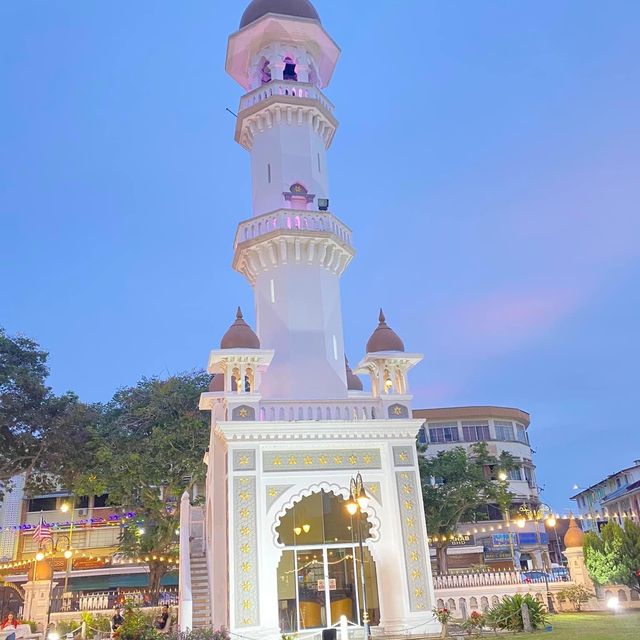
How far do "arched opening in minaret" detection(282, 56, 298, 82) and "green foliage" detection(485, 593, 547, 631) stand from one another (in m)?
19.9

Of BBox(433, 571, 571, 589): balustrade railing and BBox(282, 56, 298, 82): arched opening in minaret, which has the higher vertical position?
BBox(282, 56, 298, 82): arched opening in minaret

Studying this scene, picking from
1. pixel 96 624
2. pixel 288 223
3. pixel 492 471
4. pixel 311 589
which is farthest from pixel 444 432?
pixel 311 589

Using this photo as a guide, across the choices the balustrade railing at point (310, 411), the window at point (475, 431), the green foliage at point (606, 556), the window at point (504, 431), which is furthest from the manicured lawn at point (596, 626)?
the window at point (504, 431)

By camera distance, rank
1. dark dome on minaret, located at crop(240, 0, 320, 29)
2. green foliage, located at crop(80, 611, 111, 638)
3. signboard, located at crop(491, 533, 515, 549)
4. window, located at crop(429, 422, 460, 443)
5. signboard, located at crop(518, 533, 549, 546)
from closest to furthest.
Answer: green foliage, located at crop(80, 611, 111, 638)
dark dome on minaret, located at crop(240, 0, 320, 29)
signboard, located at crop(491, 533, 515, 549)
signboard, located at crop(518, 533, 549, 546)
window, located at crop(429, 422, 460, 443)

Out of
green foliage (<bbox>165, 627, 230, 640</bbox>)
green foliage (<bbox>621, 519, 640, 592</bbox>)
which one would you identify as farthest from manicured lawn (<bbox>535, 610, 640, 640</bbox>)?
green foliage (<bbox>165, 627, 230, 640</bbox>)

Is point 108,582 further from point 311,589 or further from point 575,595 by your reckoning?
point 575,595

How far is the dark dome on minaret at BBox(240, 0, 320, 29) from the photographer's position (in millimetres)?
24500

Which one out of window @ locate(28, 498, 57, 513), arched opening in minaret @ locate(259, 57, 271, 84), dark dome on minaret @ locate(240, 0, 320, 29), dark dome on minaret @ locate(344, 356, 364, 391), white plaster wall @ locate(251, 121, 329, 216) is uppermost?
dark dome on minaret @ locate(240, 0, 320, 29)

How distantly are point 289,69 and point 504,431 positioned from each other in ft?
111

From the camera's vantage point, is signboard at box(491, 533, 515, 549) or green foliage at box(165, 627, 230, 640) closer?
green foliage at box(165, 627, 230, 640)

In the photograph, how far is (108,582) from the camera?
34656mm

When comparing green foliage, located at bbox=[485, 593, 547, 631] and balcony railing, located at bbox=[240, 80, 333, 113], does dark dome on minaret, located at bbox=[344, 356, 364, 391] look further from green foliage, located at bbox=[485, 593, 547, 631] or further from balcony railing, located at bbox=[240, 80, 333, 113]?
balcony railing, located at bbox=[240, 80, 333, 113]

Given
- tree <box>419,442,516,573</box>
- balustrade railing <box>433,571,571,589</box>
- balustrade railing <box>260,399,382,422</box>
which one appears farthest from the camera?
tree <box>419,442,516,573</box>

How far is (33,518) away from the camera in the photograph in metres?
38.7
